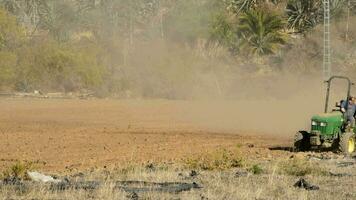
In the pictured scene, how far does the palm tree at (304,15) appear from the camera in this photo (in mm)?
71188

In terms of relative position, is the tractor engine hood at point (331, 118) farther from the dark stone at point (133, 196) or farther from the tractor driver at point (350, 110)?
the dark stone at point (133, 196)

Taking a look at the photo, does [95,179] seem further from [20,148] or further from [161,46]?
[161,46]

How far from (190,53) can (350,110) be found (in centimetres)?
5040

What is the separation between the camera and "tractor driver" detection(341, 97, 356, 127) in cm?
2081

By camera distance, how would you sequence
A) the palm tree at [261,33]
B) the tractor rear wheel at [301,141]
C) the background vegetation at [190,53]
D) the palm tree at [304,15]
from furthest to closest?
the palm tree at [304,15] → the palm tree at [261,33] → the background vegetation at [190,53] → the tractor rear wheel at [301,141]

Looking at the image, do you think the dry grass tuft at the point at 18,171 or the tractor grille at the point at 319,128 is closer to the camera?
the dry grass tuft at the point at 18,171

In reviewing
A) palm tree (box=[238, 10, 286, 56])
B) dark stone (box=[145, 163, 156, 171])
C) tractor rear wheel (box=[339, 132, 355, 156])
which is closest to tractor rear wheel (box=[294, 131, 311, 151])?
tractor rear wheel (box=[339, 132, 355, 156])

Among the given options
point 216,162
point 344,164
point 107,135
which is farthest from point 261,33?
point 216,162

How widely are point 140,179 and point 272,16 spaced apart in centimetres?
5514

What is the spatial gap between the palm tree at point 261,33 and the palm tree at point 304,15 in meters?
2.36

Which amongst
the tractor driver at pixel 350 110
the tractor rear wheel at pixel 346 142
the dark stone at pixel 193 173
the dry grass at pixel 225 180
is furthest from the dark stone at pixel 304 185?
the tractor driver at pixel 350 110

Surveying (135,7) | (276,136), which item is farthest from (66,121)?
(135,7)

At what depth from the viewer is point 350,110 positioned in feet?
68.5

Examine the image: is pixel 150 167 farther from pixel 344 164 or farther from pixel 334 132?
pixel 334 132
